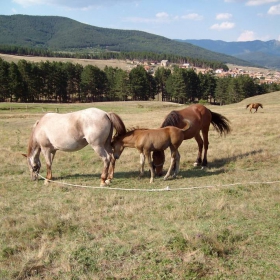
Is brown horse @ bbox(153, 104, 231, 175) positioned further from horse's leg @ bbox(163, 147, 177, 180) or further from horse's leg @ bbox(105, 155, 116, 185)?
horse's leg @ bbox(105, 155, 116, 185)

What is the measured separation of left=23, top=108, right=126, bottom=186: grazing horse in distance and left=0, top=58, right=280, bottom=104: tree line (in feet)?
194

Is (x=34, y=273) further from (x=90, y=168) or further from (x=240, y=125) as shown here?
(x=240, y=125)

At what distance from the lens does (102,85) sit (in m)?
80.8

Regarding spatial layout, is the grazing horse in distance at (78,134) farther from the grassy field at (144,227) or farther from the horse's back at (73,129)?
the grassy field at (144,227)

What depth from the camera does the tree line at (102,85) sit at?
66750 mm

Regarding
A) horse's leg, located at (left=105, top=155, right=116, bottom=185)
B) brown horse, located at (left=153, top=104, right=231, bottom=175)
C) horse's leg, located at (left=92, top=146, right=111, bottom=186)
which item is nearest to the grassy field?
horse's leg, located at (left=105, top=155, right=116, bottom=185)

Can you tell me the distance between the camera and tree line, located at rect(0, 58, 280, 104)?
66750 millimetres

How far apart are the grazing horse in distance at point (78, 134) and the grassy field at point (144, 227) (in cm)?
85

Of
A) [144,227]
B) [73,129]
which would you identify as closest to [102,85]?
[73,129]

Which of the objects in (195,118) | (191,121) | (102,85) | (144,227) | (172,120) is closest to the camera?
(144,227)

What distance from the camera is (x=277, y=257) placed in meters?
4.82

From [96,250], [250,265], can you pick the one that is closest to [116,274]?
[96,250]

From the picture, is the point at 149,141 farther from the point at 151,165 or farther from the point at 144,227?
the point at 144,227

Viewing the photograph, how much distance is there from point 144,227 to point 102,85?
7717 cm
